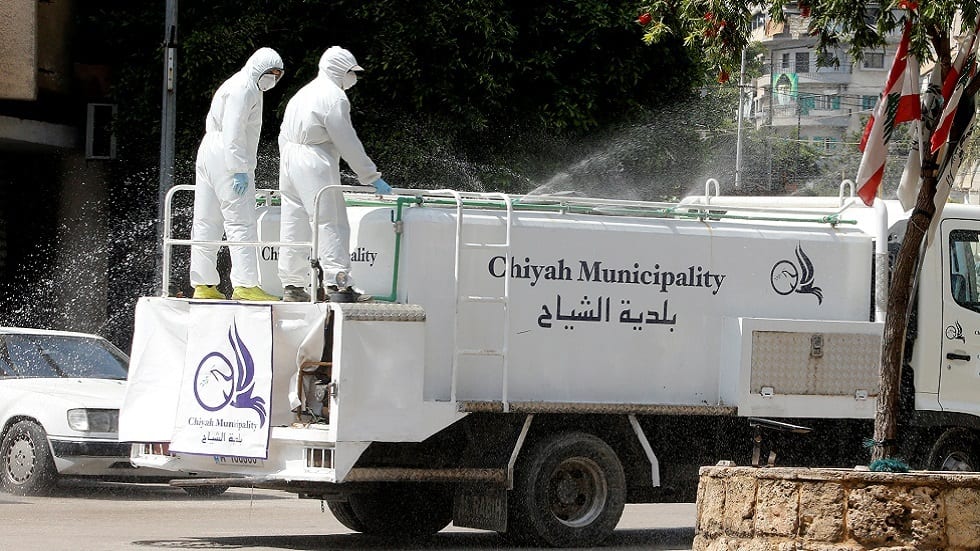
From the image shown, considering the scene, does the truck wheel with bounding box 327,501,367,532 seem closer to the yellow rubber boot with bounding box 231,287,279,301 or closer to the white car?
the yellow rubber boot with bounding box 231,287,279,301

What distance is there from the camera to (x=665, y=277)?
11.1 metres

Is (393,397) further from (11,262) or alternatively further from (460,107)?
(11,262)

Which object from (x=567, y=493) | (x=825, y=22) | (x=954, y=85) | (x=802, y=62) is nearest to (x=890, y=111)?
(x=954, y=85)

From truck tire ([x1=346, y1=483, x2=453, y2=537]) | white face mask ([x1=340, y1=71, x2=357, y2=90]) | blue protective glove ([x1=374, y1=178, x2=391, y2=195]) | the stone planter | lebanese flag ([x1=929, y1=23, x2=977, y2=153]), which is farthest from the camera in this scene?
truck tire ([x1=346, y1=483, x2=453, y2=537])

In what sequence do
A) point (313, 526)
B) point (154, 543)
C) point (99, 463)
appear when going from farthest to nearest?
1. point (99, 463)
2. point (313, 526)
3. point (154, 543)

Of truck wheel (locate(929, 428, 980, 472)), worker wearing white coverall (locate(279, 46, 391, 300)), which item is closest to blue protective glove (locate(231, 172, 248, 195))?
worker wearing white coverall (locate(279, 46, 391, 300))

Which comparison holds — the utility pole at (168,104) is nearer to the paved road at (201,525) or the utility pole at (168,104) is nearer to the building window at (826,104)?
the paved road at (201,525)

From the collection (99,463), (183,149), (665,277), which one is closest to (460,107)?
(183,149)

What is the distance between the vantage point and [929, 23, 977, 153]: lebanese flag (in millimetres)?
9273

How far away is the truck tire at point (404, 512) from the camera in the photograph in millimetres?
11469

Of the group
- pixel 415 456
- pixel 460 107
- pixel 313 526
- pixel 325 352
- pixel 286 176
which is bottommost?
pixel 313 526

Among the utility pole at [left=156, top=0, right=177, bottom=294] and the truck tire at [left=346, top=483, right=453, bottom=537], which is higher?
the utility pole at [left=156, top=0, right=177, bottom=294]

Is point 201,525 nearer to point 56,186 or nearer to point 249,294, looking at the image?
point 249,294

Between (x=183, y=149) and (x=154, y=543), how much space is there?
1033 centimetres
